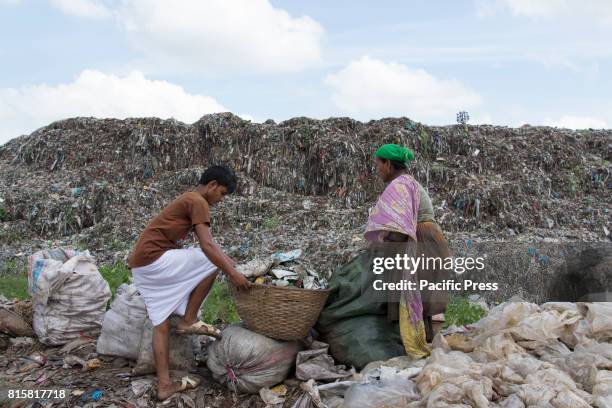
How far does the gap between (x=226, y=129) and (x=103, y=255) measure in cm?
440

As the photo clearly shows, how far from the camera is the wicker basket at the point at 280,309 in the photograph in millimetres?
3117

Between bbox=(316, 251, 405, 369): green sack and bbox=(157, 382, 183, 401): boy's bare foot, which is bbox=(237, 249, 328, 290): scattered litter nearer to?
bbox=(316, 251, 405, 369): green sack

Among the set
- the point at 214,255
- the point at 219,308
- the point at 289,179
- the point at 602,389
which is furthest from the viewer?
the point at 289,179

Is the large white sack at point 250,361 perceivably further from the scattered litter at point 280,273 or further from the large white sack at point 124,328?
the large white sack at point 124,328

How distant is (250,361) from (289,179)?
761 centimetres

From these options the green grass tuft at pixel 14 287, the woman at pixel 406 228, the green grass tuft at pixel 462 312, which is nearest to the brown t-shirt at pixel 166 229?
the woman at pixel 406 228

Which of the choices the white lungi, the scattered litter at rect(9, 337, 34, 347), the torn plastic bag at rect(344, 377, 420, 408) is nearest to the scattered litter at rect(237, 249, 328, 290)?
the white lungi

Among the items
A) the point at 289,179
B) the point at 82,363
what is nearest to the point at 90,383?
the point at 82,363

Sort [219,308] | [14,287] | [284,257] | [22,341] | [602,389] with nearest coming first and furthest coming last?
[602,389] < [284,257] < [22,341] < [219,308] < [14,287]

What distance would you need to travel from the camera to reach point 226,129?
11.5m

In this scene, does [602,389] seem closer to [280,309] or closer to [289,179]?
[280,309]

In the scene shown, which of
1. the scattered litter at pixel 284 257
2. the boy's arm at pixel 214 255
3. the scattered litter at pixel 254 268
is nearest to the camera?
the boy's arm at pixel 214 255

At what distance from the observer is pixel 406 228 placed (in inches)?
124

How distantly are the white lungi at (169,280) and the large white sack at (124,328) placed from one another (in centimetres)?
31
